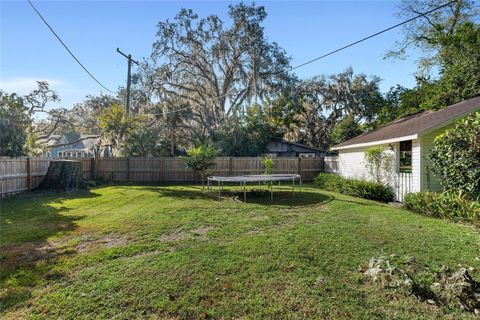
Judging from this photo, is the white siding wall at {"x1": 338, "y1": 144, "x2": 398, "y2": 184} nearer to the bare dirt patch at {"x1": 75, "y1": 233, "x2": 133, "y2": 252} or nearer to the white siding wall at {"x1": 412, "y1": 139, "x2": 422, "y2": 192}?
the white siding wall at {"x1": 412, "y1": 139, "x2": 422, "y2": 192}

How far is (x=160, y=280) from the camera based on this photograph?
11.4ft

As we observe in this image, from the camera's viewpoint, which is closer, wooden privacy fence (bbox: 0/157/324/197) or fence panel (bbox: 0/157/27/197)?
fence panel (bbox: 0/157/27/197)

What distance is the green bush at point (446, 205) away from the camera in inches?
249

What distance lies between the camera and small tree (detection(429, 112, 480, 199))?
21.8 feet

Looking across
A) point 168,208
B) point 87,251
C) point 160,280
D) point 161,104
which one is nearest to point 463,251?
point 160,280

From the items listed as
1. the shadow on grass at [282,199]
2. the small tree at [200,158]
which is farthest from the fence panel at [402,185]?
the small tree at [200,158]

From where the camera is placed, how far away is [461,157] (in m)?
6.90

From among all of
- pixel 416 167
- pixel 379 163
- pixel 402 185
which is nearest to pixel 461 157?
pixel 416 167

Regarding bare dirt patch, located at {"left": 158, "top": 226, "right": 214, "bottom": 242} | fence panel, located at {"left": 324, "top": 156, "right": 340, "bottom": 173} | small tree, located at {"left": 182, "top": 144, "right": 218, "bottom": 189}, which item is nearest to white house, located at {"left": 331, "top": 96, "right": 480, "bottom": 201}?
fence panel, located at {"left": 324, "top": 156, "right": 340, "bottom": 173}

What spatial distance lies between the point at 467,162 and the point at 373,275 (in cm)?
510

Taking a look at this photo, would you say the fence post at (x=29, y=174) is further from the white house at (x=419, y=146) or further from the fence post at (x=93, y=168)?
the white house at (x=419, y=146)

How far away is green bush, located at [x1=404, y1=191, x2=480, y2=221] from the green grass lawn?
1.43ft

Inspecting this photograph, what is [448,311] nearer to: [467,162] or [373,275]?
[373,275]

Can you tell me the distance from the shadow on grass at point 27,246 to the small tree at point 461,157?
27.5 ft
